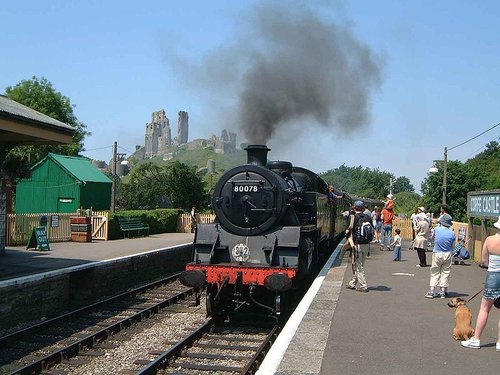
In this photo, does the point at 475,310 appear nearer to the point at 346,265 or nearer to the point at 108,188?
the point at 346,265

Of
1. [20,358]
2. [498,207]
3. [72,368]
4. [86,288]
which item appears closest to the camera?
[72,368]

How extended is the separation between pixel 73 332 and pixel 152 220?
649 inches

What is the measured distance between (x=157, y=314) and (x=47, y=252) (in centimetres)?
647

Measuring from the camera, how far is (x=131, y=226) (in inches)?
881

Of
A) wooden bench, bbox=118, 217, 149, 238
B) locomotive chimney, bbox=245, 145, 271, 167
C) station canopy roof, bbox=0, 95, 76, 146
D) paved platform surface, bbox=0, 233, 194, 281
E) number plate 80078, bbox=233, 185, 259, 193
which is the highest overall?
station canopy roof, bbox=0, 95, 76, 146

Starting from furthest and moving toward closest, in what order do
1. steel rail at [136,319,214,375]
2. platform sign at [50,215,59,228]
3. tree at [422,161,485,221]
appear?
tree at [422,161,485,221] < platform sign at [50,215,59,228] < steel rail at [136,319,214,375]

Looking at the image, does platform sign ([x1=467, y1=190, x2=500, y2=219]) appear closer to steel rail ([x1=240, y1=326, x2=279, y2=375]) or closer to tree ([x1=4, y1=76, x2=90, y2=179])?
steel rail ([x1=240, y1=326, x2=279, y2=375])

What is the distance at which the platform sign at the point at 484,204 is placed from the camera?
12609mm

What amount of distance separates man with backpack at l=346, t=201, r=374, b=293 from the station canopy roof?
679 cm

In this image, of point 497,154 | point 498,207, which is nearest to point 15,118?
point 498,207

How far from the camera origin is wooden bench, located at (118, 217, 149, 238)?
851 inches

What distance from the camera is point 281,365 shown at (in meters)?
4.95

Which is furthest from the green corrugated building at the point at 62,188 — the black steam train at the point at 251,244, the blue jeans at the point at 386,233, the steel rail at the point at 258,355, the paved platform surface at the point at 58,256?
the steel rail at the point at 258,355

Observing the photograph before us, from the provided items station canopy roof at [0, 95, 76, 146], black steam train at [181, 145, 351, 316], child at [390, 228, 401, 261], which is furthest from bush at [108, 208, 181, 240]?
black steam train at [181, 145, 351, 316]
